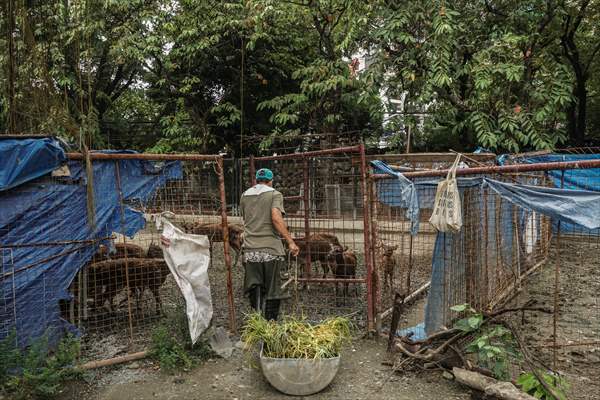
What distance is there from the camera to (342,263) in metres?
7.01

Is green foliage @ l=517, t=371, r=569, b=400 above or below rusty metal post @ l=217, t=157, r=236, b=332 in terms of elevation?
below

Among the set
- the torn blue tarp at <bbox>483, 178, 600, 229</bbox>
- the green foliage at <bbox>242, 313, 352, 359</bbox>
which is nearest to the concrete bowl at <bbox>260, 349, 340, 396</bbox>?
the green foliage at <bbox>242, 313, 352, 359</bbox>

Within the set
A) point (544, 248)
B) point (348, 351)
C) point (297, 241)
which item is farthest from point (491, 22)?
point (348, 351)

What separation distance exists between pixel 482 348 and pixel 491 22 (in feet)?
32.6

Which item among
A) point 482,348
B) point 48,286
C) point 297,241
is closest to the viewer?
point 482,348

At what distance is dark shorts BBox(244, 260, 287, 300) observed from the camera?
5.58 m

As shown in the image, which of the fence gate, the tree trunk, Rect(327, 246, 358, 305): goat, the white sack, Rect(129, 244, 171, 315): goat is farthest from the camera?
the tree trunk

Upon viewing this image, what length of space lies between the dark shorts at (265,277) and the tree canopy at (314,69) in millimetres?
2403

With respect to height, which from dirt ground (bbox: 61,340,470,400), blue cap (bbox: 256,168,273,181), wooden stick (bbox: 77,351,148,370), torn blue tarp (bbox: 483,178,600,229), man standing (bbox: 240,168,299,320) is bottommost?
dirt ground (bbox: 61,340,470,400)

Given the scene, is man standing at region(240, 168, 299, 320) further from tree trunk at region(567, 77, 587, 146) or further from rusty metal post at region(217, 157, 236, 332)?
tree trunk at region(567, 77, 587, 146)

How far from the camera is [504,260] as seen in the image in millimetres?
7262

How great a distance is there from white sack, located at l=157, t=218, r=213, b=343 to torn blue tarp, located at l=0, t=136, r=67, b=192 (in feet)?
4.26

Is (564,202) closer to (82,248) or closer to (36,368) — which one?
(82,248)

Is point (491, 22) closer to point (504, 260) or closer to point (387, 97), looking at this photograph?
point (387, 97)
